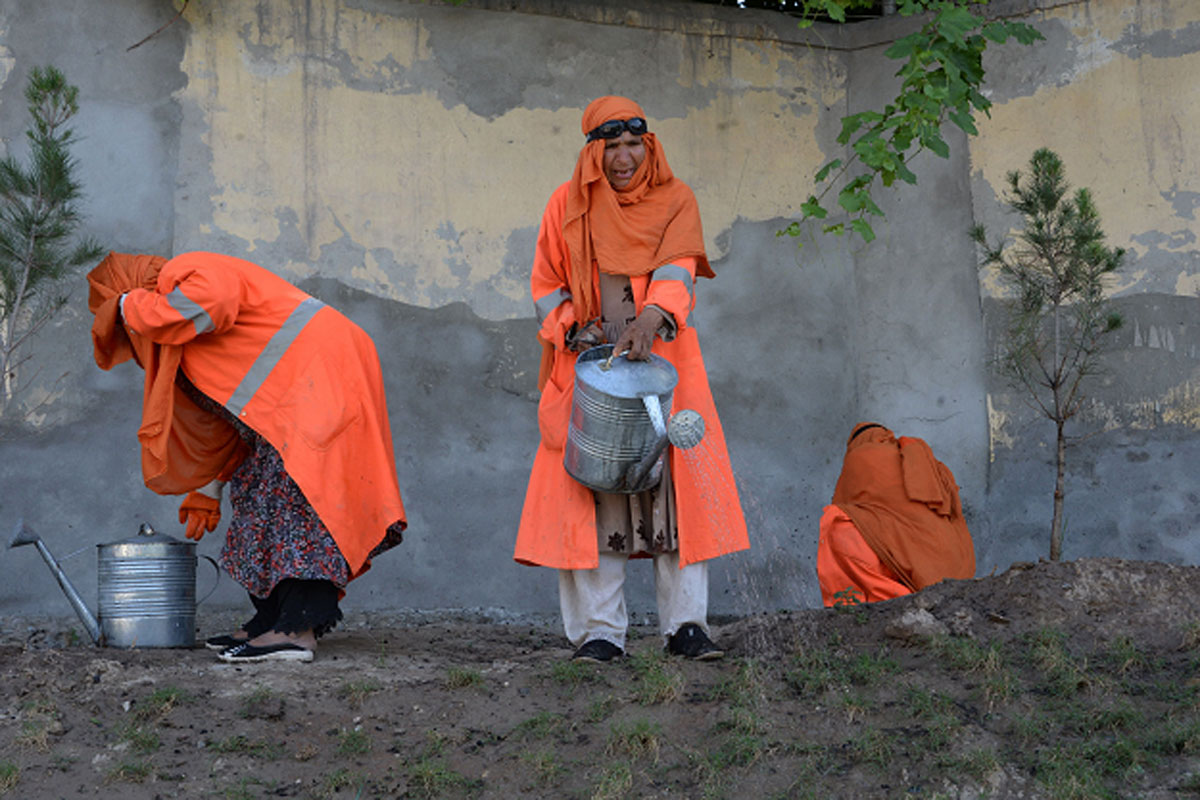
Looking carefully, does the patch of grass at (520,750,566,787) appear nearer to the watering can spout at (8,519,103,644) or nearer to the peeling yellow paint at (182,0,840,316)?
the watering can spout at (8,519,103,644)

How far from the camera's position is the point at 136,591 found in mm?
4016

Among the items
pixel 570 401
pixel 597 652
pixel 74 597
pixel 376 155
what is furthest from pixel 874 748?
pixel 376 155

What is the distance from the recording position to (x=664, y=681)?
3.22 m

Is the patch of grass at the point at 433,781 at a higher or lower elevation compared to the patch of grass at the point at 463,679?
lower

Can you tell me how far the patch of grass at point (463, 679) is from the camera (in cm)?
343

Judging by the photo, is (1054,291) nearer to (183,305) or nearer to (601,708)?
(601,708)

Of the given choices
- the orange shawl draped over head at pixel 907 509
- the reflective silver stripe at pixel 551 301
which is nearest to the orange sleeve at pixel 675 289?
the reflective silver stripe at pixel 551 301

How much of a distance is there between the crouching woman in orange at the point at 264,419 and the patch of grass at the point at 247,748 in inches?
27.9

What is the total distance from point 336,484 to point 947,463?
3.33 m

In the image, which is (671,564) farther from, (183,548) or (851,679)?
(183,548)

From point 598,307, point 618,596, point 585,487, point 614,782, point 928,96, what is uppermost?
point 928,96

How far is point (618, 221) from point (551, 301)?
31 cm

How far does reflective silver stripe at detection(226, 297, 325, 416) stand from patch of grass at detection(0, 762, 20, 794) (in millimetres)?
1273

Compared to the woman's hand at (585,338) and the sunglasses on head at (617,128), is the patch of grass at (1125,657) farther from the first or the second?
the sunglasses on head at (617,128)
